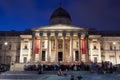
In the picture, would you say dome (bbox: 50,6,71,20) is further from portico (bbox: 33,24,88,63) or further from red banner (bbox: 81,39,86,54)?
red banner (bbox: 81,39,86,54)

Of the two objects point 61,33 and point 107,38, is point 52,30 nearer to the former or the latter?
point 61,33

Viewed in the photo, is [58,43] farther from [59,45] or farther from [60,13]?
[60,13]

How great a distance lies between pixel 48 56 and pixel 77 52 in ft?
24.7

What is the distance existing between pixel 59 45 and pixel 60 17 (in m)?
10.4

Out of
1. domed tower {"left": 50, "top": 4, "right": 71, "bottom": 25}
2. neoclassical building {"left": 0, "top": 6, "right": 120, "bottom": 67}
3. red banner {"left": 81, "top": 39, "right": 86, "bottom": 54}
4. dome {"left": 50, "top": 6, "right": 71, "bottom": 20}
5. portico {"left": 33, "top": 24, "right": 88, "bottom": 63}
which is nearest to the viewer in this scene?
red banner {"left": 81, "top": 39, "right": 86, "bottom": 54}

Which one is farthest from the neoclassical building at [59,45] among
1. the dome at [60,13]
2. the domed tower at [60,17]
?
the dome at [60,13]

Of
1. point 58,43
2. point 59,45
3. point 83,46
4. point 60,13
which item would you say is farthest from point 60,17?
point 83,46

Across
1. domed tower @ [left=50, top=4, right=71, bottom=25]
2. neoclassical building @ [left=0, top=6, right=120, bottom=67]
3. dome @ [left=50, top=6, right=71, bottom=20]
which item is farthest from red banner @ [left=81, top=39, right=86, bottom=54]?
dome @ [left=50, top=6, right=71, bottom=20]


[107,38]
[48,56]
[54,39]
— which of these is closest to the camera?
[48,56]

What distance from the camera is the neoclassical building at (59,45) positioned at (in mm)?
47094

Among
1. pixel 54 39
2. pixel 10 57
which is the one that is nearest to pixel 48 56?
pixel 54 39

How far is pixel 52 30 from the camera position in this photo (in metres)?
48.0

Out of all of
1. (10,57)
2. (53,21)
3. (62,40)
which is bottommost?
(10,57)

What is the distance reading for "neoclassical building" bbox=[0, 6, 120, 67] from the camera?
47094 millimetres
